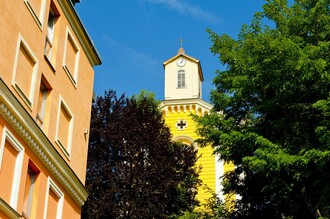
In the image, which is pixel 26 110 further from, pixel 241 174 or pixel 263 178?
pixel 241 174

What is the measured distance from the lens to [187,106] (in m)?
40.4

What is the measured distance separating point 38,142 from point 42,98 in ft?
6.01

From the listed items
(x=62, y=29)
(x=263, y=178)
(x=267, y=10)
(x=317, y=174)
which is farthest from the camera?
(x=267, y=10)

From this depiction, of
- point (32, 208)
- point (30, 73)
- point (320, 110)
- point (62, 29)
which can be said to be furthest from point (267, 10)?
point (32, 208)

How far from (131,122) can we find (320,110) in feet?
42.8

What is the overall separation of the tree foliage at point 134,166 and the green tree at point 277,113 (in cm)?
604

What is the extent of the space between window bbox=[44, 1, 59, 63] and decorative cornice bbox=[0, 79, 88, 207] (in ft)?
8.73

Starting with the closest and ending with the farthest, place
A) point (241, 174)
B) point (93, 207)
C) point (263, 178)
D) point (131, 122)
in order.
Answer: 1. point (263, 178)
2. point (241, 174)
3. point (93, 207)
4. point (131, 122)

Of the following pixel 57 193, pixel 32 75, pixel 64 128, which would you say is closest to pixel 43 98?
pixel 32 75

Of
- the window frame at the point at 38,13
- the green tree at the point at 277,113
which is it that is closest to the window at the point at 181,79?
the green tree at the point at 277,113

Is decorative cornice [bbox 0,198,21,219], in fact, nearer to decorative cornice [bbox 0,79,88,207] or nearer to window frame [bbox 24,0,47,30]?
decorative cornice [bbox 0,79,88,207]

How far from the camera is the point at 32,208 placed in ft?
44.6

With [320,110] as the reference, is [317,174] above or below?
below

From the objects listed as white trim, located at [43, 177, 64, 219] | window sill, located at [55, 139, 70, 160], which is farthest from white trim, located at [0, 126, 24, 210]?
window sill, located at [55, 139, 70, 160]
